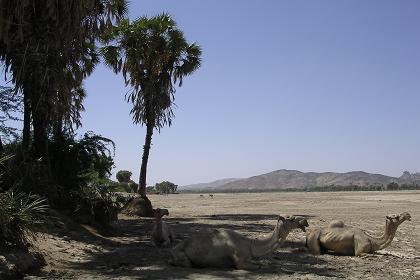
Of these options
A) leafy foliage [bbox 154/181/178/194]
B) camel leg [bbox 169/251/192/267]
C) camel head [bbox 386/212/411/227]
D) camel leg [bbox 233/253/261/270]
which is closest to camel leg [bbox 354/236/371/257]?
camel head [bbox 386/212/411/227]

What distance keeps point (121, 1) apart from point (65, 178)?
8.05 meters

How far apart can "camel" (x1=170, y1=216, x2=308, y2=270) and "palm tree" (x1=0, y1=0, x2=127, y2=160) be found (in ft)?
21.1

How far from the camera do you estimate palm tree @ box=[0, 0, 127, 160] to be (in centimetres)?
1341

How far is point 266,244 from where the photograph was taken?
1070 centimetres

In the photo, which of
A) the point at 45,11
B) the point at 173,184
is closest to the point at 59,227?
the point at 45,11

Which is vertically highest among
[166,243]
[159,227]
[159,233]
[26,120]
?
[26,120]

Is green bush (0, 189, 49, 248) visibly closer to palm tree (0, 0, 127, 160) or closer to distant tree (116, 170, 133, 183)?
palm tree (0, 0, 127, 160)

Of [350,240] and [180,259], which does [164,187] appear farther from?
[180,259]

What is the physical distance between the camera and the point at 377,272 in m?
10.3

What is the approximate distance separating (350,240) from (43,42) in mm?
9331

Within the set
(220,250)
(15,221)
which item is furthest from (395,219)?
(15,221)

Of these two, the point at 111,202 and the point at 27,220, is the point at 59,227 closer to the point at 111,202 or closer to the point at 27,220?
the point at 111,202

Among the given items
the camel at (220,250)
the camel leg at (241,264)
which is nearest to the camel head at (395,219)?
the camel at (220,250)

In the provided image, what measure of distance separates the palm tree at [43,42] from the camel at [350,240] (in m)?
8.10
